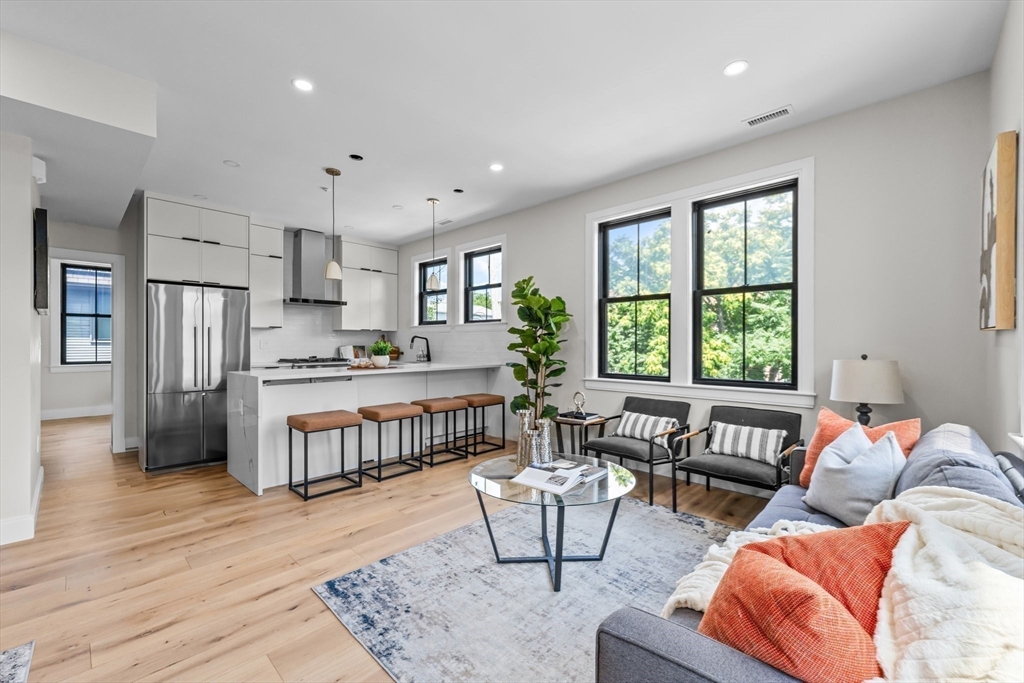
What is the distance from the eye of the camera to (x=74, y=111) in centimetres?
257

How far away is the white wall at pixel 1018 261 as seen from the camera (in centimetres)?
181

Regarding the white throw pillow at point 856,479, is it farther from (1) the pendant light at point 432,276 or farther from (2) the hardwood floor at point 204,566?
(1) the pendant light at point 432,276

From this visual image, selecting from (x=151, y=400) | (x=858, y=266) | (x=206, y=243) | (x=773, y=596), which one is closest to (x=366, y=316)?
(x=206, y=243)

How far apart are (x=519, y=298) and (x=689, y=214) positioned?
5.64ft

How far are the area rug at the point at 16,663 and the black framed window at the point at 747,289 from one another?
4164mm

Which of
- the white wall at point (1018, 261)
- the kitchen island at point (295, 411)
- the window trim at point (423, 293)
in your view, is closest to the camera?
the white wall at point (1018, 261)

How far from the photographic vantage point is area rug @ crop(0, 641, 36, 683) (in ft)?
5.60

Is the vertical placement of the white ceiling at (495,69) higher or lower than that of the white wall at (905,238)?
higher

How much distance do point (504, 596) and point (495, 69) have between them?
110 inches

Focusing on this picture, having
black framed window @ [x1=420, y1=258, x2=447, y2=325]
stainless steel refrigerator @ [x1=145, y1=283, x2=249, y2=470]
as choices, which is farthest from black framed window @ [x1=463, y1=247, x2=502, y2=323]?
stainless steel refrigerator @ [x1=145, y1=283, x2=249, y2=470]

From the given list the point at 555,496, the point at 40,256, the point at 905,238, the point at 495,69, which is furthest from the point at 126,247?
the point at 905,238

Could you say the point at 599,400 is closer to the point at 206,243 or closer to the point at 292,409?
the point at 292,409

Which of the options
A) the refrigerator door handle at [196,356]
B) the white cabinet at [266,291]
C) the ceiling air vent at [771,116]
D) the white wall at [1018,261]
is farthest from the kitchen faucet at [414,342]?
the white wall at [1018,261]

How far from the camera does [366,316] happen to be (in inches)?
265
